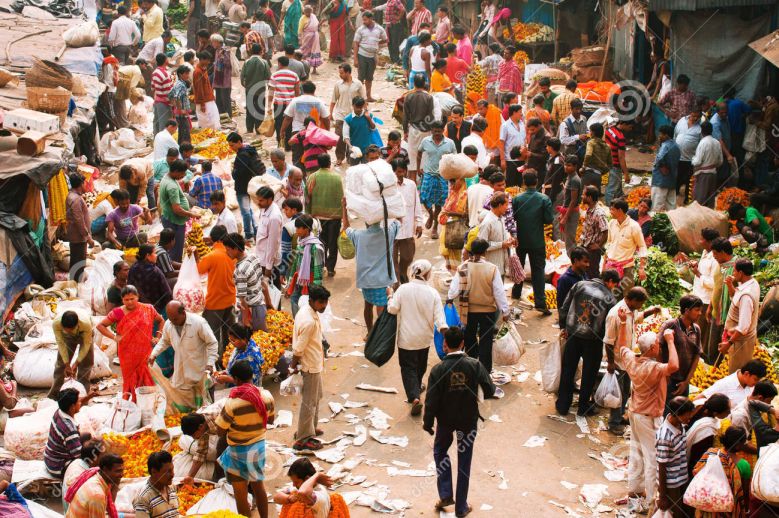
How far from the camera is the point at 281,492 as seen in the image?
6539 mm

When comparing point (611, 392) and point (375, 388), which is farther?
point (375, 388)

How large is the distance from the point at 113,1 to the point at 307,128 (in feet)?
41.5

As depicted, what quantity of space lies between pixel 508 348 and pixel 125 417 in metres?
3.81

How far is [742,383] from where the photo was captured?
7746mm

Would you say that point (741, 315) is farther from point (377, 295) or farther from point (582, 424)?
point (377, 295)

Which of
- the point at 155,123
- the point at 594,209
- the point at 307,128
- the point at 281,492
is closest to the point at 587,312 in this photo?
the point at 594,209

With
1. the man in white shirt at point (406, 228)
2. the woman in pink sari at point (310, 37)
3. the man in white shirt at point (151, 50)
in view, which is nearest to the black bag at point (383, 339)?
the man in white shirt at point (406, 228)

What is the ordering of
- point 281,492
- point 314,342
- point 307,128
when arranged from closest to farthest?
point 281,492 → point 314,342 → point 307,128

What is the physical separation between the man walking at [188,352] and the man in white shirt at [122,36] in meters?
13.1

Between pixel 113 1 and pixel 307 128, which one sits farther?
pixel 113 1

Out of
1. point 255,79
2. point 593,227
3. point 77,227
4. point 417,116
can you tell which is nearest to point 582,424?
point 593,227

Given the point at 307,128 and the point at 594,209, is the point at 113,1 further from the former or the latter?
the point at 594,209

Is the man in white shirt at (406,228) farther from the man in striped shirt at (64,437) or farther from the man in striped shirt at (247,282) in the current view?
the man in striped shirt at (64,437)

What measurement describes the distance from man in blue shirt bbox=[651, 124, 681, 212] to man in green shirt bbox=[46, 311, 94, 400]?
329 inches
